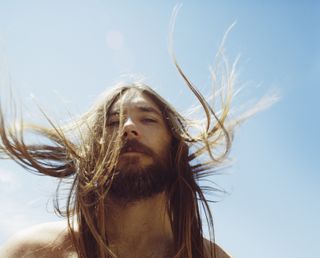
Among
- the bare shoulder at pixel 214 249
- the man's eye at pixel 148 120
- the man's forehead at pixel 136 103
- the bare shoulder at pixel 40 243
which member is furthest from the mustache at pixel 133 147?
the bare shoulder at pixel 214 249

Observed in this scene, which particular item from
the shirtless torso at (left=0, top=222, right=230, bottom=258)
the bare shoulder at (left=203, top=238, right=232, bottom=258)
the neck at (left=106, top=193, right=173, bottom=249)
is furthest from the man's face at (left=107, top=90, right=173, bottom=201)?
the bare shoulder at (left=203, top=238, right=232, bottom=258)

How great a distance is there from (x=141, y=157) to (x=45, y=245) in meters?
1.00

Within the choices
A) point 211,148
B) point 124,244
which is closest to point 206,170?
point 211,148

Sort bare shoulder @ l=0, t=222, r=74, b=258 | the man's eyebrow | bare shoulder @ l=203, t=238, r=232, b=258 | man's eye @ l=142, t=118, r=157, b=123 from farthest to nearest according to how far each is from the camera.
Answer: the man's eyebrow, man's eye @ l=142, t=118, r=157, b=123, bare shoulder @ l=203, t=238, r=232, b=258, bare shoulder @ l=0, t=222, r=74, b=258

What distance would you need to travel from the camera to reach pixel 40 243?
11.1ft

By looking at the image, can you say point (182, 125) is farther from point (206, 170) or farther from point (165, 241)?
point (165, 241)

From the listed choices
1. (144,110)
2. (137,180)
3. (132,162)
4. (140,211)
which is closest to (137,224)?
(140,211)

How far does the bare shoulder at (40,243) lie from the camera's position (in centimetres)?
329

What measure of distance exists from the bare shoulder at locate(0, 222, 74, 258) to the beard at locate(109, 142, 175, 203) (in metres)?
0.54

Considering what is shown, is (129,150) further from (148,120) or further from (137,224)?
(137,224)

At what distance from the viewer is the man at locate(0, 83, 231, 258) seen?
3584mm

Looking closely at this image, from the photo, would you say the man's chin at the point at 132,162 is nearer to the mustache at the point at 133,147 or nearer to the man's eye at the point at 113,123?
the mustache at the point at 133,147

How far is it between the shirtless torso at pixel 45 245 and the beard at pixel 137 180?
0.46 metres

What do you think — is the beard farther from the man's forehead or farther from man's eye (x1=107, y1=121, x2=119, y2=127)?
the man's forehead
